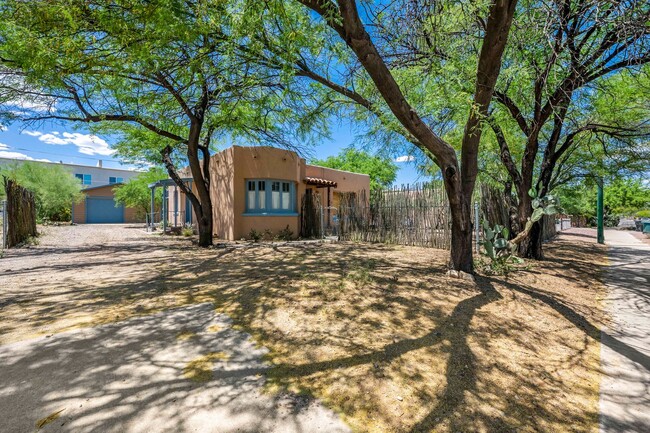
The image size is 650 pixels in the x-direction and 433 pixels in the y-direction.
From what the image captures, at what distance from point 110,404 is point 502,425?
2.77 metres

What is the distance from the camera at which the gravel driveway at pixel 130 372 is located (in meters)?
2.10

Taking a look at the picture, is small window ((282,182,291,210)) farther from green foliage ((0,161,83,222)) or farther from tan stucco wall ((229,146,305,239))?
green foliage ((0,161,83,222))

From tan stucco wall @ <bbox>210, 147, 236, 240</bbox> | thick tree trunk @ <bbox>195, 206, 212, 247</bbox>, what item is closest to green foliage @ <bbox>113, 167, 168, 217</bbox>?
tan stucco wall @ <bbox>210, 147, 236, 240</bbox>

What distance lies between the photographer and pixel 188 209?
18.8m

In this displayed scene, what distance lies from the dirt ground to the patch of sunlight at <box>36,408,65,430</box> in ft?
4.78

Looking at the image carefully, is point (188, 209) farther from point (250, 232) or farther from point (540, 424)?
point (540, 424)

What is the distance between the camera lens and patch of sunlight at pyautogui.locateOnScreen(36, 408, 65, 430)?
6.61 feet

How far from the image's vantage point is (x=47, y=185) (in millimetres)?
25125

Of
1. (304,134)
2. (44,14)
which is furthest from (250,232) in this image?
(44,14)

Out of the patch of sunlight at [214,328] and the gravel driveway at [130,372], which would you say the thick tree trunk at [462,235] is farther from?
the patch of sunlight at [214,328]

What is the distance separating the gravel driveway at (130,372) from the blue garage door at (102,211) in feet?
108

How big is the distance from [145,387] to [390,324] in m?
2.56

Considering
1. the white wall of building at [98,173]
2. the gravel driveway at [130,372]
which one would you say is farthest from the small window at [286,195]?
the white wall of building at [98,173]

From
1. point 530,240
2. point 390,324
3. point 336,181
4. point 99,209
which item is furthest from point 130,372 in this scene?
point 99,209
